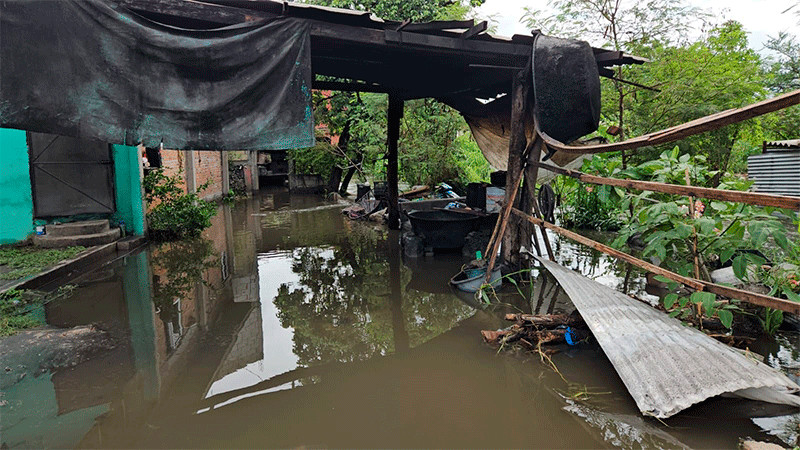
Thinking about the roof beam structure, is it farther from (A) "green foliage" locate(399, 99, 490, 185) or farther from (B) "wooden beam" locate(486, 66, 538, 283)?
(A) "green foliage" locate(399, 99, 490, 185)

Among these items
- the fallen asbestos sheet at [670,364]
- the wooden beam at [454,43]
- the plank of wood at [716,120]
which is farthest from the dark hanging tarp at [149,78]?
the fallen asbestos sheet at [670,364]

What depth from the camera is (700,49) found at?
8.73 m

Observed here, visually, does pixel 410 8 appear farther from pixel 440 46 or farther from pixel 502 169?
pixel 440 46

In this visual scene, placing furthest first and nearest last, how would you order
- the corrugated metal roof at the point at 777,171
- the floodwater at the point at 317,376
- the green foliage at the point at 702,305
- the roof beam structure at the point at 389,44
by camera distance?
the corrugated metal roof at the point at 777,171, the roof beam structure at the point at 389,44, the green foliage at the point at 702,305, the floodwater at the point at 317,376

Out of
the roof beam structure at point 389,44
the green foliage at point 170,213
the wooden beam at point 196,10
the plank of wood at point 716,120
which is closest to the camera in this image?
the plank of wood at point 716,120

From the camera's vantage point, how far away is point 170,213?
9.70 meters

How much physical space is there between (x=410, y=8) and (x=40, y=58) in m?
11.9

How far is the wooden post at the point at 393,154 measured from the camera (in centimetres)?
973

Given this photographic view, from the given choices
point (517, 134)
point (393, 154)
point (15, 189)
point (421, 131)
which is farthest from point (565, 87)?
point (15, 189)

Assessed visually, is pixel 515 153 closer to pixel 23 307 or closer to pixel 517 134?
pixel 517 134

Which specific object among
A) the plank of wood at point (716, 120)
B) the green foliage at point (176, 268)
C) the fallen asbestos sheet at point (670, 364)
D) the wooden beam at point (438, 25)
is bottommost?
the green foliage at point (176, 268)

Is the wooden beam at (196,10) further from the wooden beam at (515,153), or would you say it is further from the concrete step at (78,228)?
the concrete step at (78,228)

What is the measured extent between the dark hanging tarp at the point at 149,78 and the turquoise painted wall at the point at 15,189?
5.54m

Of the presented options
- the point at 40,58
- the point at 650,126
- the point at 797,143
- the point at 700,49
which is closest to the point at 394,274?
the point at 40,58
